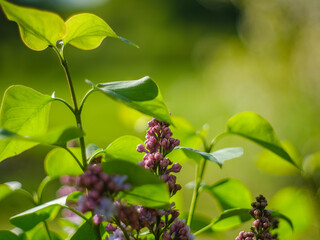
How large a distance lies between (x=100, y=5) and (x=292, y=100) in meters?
4.52

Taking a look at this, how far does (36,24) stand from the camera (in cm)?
32

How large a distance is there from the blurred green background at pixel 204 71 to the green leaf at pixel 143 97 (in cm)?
32

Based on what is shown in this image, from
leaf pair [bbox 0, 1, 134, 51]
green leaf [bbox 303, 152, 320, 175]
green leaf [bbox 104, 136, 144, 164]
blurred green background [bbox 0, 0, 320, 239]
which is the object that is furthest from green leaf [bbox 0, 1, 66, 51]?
green leaf [bbox 303, 152, 320, 175]

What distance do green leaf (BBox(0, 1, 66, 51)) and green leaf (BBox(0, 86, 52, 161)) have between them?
42mm

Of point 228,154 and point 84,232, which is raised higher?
point 228,154

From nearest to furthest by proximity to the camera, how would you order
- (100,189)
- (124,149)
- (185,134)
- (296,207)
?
(100,189), (124,149), (185,134), (296,207)

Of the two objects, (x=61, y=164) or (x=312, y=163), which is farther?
(x=312, y=163)

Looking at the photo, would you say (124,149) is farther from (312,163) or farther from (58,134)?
(312,163)

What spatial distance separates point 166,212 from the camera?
31 cm

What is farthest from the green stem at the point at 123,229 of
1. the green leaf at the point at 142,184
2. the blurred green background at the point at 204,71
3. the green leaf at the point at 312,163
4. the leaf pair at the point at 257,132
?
the green leaf at the point at 312,163

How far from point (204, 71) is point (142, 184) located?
13.7ft

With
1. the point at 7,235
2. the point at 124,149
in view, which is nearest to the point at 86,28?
the point at 124,149

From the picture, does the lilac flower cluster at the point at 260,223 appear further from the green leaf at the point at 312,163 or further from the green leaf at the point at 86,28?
the green leaf at the point at 312,163

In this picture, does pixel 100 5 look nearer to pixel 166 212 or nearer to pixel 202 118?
pixel 202 118
